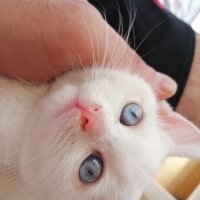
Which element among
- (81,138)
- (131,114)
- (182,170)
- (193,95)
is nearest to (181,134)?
(131,114)

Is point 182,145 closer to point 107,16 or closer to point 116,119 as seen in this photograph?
point 116,119

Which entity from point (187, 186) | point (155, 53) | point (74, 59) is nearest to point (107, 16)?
point (155, 53)

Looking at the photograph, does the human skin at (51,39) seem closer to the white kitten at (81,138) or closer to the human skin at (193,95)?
the white kitten at (81,138)

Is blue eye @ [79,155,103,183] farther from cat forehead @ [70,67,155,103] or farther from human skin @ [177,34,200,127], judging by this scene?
human skin @ [177,34,200,127]

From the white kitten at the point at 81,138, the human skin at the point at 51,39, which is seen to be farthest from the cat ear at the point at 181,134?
the human skin at the point at 51,39

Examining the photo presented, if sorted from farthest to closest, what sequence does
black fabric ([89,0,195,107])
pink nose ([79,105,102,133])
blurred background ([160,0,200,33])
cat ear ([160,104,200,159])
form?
blurred background ([160,0,200,33])
black fabric ([89,0,195,107])
cat ear ([160,104,200,159])
pink nose ([79,105,102,133])

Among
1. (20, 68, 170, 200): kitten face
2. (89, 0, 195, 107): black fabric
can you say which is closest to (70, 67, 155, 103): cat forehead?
(20, 68, 170, 200): kitten face
